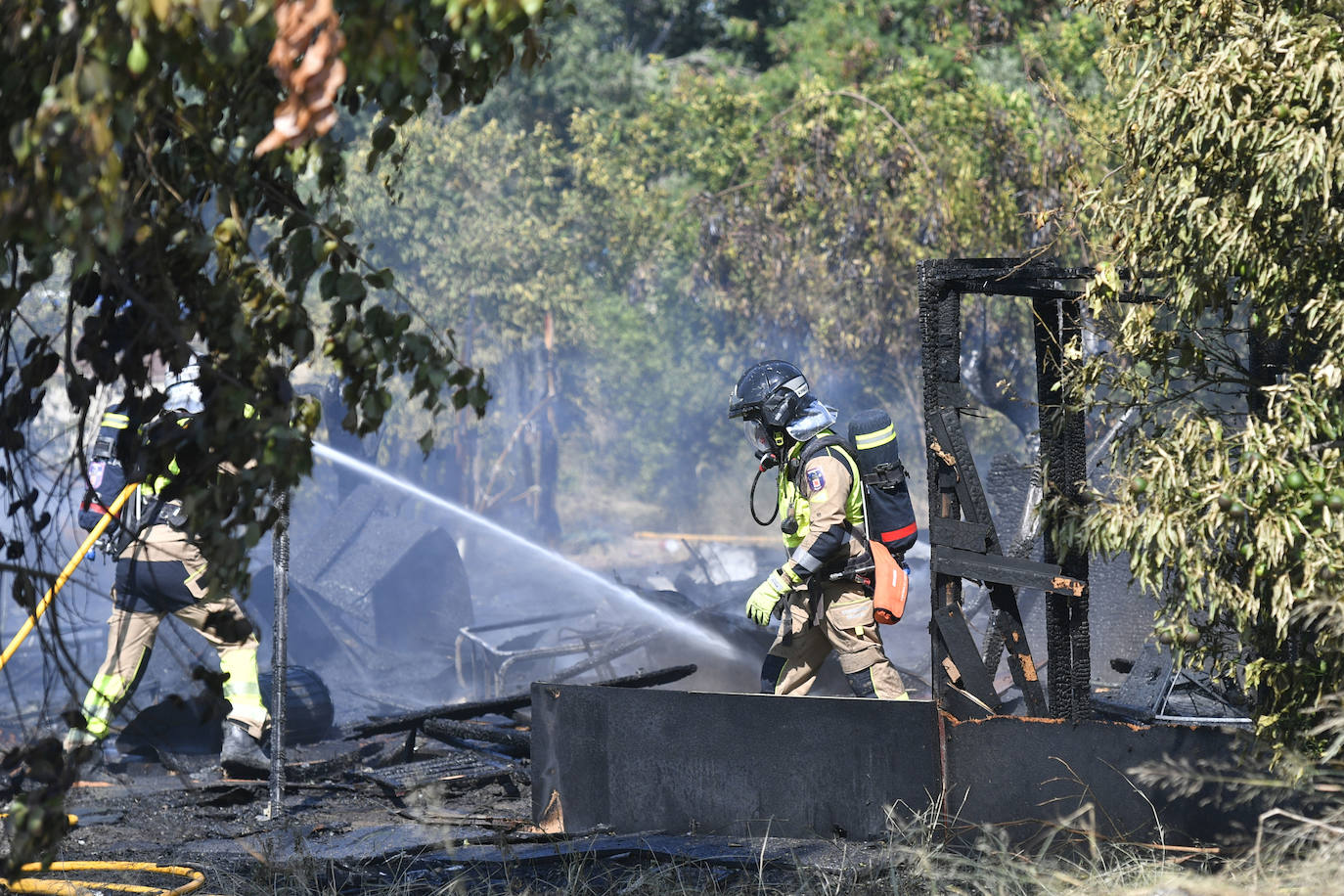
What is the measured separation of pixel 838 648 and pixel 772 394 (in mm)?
1141

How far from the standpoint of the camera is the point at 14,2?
2.04m

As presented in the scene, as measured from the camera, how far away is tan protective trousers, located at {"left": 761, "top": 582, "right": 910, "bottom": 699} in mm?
5645

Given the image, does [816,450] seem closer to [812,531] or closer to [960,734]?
[812,531]

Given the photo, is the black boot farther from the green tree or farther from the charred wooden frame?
the green tree

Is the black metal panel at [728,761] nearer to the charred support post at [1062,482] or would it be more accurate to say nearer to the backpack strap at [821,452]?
the charred support post at [1062,482]

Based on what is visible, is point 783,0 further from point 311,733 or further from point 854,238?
point 311,733

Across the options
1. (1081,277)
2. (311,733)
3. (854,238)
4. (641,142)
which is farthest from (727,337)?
(1081,277)

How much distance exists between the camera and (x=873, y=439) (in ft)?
19.0

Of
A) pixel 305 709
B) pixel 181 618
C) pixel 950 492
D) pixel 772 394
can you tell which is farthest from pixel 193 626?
pixel 950 492

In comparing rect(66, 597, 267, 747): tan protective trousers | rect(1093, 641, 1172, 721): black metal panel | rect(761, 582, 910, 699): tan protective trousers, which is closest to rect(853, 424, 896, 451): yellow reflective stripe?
rect(761, 582, 910, 699): tan protective trousers

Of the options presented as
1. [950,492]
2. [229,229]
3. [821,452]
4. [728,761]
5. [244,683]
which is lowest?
[728,761]

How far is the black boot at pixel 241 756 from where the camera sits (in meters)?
6.06

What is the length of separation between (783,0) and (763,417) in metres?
22.2

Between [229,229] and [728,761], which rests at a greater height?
[229,229]
